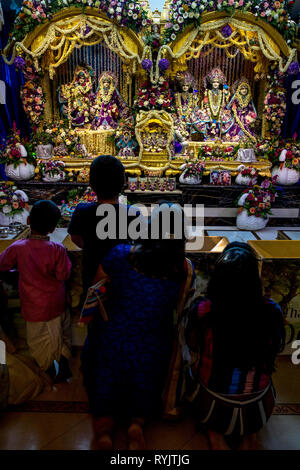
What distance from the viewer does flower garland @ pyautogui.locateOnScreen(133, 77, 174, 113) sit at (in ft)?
23.4

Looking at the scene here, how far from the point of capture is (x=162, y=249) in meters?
1.71

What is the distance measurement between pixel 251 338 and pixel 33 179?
5961 millimetres

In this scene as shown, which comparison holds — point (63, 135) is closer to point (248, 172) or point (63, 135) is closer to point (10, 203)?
point (10, 203)

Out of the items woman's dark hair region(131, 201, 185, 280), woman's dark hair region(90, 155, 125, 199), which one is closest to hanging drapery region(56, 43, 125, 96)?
woman's dark hair region(90, 155, 125, 199)

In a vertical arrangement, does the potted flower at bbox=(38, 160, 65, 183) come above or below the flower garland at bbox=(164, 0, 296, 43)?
below

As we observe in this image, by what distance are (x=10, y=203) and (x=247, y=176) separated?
4.12 metres

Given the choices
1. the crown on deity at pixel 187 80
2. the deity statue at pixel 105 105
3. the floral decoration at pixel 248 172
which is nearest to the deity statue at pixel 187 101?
the crown on deity at pixel 187 80

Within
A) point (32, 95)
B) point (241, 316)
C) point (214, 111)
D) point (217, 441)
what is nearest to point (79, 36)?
point (32, 95)

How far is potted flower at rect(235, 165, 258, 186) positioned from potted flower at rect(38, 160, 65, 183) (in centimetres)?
335

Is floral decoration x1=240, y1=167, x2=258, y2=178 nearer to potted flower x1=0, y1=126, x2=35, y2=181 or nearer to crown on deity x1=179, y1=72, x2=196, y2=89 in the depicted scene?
crown on deity x1=179, y1=72, x2=196, y2=89

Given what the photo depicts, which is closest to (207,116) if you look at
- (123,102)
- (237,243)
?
(123,102)

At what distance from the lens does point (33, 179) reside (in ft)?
22.4
